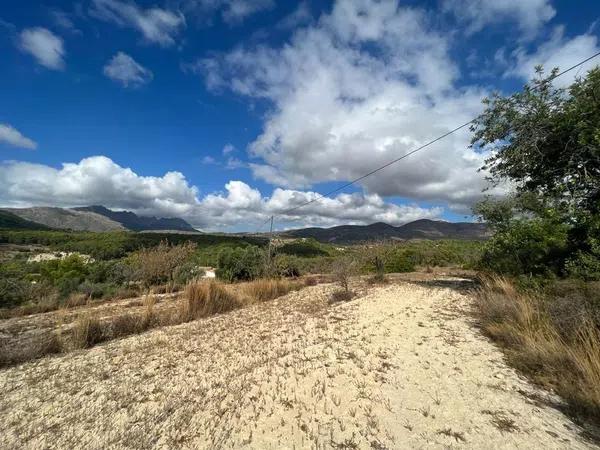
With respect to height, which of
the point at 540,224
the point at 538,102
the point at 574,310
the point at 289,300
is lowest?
the point at 289,300

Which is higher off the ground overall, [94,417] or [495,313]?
[495,313]

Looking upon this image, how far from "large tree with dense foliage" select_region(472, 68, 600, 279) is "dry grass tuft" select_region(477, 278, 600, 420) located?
2.08 metres

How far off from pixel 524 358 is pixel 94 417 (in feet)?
21.1

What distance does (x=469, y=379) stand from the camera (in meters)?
4.66

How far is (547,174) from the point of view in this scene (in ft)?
35.0

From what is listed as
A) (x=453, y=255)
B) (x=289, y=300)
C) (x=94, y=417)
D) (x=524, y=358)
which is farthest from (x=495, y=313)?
(x=453, y=255)

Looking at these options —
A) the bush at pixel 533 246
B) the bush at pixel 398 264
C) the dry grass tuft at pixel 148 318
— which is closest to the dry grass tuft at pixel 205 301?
the dry grass tuft at pixel 148 318

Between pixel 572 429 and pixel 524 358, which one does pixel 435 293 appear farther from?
pixel 572 429

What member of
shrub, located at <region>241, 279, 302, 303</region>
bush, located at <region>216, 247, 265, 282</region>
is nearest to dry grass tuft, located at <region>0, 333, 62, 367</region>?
shrub, located at <region>241, 279, 302, 303</region>

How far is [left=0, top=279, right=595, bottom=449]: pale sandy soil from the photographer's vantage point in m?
3.32

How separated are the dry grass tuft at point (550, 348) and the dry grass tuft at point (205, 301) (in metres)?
7.56

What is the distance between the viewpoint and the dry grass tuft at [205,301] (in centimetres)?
926

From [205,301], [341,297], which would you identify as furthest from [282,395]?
[341,297]

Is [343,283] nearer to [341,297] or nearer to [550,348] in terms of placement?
[341,297]
